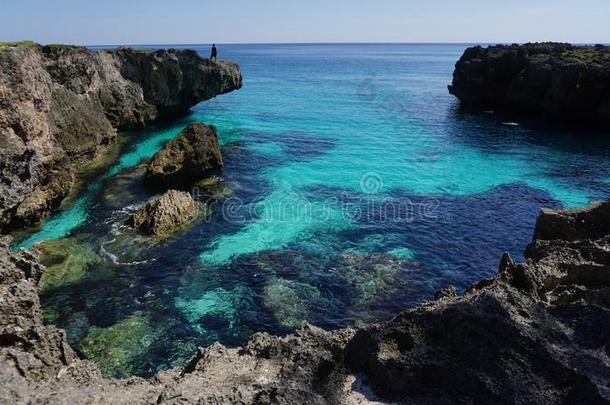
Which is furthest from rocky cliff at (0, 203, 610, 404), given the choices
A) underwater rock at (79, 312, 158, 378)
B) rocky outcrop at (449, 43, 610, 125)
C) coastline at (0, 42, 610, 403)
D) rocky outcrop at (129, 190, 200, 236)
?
rocky outcrop at (449, 43, 610, 125)

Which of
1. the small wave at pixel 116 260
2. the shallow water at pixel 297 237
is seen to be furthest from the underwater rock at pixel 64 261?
the small wave at pixel 116 260

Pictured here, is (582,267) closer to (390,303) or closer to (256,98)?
(390,303)

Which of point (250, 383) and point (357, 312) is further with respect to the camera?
point (357, 312)

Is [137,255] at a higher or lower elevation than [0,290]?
lower

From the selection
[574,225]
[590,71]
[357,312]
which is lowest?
[357,312]

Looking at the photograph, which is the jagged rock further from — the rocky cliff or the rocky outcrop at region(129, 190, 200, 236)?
the rocky outcrop at region(129, 190, 200, 236)

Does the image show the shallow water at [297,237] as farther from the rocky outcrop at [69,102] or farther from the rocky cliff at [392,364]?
the rocky cliff at [392,364]

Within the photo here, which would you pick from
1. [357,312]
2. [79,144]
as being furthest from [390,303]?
[79,144]
